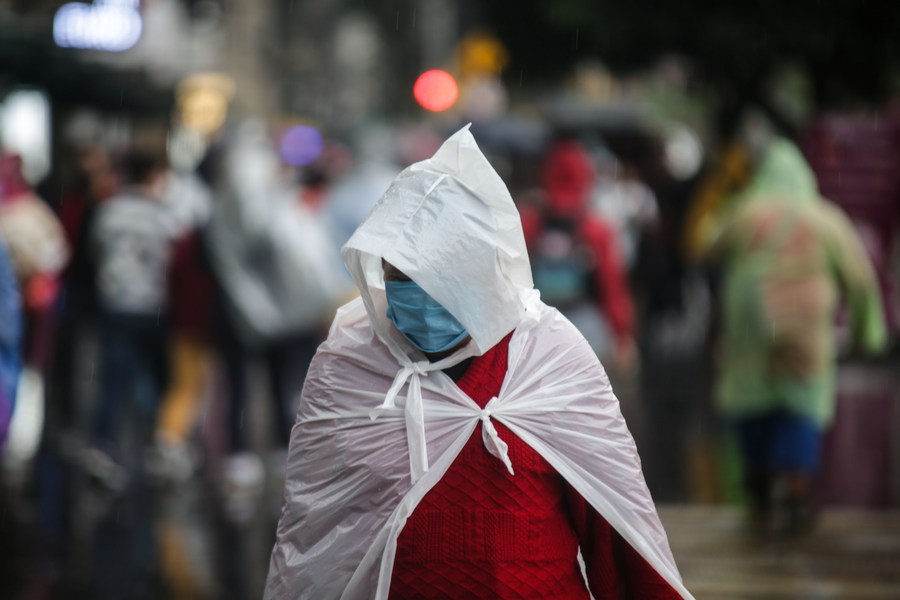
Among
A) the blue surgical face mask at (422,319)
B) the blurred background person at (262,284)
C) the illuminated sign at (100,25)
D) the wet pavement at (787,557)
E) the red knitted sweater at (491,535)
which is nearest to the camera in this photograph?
the red knitted sweater at (491,535)

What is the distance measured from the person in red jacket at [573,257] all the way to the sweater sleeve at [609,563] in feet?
22.9

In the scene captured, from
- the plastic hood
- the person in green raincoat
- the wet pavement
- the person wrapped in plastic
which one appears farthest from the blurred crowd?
the plastic hood

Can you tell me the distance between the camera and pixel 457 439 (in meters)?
3.90

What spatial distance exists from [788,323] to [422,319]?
19.2 ft

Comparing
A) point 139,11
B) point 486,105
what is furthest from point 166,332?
point 486,105

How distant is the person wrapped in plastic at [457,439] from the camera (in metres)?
3.88

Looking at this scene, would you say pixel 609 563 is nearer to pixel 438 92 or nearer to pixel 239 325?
pixel 239 325

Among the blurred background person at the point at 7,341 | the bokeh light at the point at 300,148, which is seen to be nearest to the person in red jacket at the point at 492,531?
the blurred background person at the point at 7,341

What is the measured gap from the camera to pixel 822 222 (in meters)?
9.49

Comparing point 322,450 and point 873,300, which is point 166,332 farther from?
point 322,450

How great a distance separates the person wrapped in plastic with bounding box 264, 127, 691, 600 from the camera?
388 centimetres

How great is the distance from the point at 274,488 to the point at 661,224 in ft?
26.8

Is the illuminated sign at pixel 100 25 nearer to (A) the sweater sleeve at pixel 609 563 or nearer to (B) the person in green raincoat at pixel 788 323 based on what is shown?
(B) the person in green raincoat at pixel 788 323

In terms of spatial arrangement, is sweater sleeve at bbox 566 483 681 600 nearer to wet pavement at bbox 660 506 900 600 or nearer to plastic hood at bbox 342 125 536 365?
plastic hood at bbox 342 125 536 365
